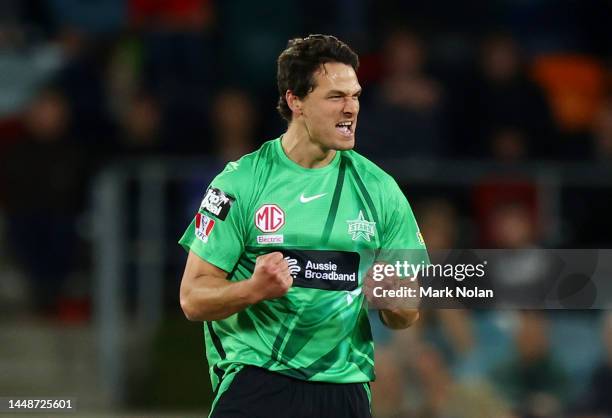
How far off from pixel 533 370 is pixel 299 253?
11.2ft

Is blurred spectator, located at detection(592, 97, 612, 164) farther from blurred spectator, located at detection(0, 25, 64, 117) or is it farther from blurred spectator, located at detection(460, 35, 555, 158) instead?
blurred spectator, located at detection(0, 25, 64, 117)

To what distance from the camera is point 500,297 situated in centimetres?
541

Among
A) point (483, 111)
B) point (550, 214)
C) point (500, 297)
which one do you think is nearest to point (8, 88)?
point (483, 111)

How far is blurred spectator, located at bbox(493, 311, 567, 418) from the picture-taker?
7520 mm

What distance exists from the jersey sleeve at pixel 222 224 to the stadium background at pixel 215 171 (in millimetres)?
2882

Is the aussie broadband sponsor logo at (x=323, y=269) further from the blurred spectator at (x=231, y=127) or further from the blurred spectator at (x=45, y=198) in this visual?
the blurred spectator at (x=45, y=198)

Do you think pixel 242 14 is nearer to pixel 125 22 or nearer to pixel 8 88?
pixel 125 22

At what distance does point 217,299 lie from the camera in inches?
172

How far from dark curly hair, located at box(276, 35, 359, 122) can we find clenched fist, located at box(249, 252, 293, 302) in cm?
74

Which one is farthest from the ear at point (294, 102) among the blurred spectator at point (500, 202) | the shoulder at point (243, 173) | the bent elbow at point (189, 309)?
the blurred spectator at point (500, 202)

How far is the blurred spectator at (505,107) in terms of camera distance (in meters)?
9.75

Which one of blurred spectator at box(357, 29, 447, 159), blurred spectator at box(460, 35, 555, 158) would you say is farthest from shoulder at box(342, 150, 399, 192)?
blurred spectator at box(460, 35, 555, 158)

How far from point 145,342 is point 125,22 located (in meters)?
3.53

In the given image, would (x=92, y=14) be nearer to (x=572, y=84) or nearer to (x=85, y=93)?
(x=85, y=93)
